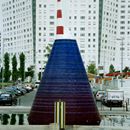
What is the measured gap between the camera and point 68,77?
25266 mm

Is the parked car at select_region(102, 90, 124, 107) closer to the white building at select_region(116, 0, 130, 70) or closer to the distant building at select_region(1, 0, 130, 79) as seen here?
the distant building at select_region(1, 0, 130, 79)

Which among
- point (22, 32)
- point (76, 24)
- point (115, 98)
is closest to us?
point (115, 98)

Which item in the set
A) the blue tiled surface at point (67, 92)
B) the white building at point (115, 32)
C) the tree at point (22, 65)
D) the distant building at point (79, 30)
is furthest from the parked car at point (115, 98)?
the white building at point (115, 32)

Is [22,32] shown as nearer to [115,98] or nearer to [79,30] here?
[79,30]

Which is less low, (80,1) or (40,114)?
(80,1)

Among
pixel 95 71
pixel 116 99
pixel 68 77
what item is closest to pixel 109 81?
pixel 116 99

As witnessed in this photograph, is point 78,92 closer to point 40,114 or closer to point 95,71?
point 40,114

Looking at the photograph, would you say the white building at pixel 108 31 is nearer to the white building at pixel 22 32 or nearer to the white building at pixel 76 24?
the white building at pixel 76 24

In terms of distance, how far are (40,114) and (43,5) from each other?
164723 millimetres

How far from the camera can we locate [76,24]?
18725cm

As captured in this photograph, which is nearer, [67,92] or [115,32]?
[67,92]

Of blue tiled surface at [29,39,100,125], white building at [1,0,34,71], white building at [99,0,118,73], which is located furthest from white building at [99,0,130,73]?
blue tiled surface at [29,39,100,125]

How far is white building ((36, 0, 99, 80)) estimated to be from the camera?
185m

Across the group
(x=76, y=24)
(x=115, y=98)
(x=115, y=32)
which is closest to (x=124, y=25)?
(x=115, y=32)
